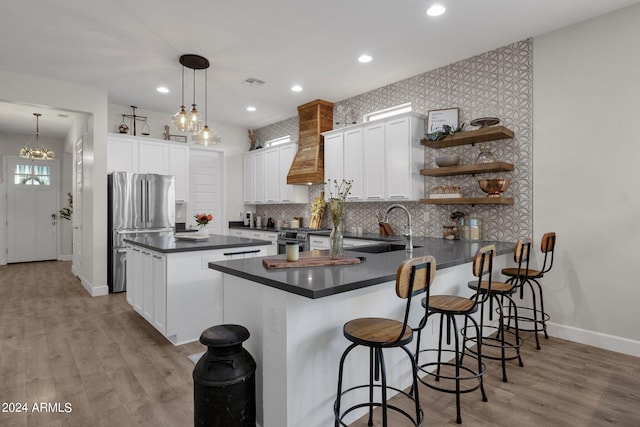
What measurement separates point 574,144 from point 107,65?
202 inches

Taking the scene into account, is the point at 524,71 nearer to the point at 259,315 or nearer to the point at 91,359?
the point at 259,315

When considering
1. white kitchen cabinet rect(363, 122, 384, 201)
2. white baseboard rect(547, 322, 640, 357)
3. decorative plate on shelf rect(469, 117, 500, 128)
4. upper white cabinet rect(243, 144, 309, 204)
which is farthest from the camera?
upper white cabinet rect(243, 144, 309, 204)

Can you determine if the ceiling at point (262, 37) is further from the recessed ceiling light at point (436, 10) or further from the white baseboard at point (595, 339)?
the white baseboard at point (595, 339)

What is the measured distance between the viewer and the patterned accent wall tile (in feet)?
11.9

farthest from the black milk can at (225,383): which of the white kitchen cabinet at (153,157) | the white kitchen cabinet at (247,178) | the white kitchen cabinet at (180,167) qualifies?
the white kitchen cabinet at (247,178)

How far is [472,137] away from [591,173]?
42.4 inches

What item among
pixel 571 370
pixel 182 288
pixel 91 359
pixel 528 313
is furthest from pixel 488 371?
pixel 91 359

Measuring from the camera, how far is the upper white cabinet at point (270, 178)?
6137 millimetres

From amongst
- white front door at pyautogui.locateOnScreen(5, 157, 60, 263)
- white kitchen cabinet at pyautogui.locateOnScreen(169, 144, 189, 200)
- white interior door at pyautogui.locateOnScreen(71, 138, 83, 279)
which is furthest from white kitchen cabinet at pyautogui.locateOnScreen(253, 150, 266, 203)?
white front door at pyautogui.locateOnScreen(5, 157, 60, 263)

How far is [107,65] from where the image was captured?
4266 mm

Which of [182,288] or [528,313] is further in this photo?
[528,313]

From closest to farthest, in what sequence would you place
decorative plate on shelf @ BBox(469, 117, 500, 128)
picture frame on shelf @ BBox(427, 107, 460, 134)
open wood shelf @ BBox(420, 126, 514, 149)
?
open wood shelf @ BBox(420, 126, 514, 149) < decorative plate on shelf @ BBox(469, 117, 500, 128) < picture frame on shelf @ BBox(427, 107, 460, 134)

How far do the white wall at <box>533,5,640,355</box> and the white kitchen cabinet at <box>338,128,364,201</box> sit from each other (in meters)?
2.04

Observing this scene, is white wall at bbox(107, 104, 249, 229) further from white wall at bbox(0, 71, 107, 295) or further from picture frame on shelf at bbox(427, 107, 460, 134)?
picture frame on shelf at bbox(427, 107, 460, 134)
